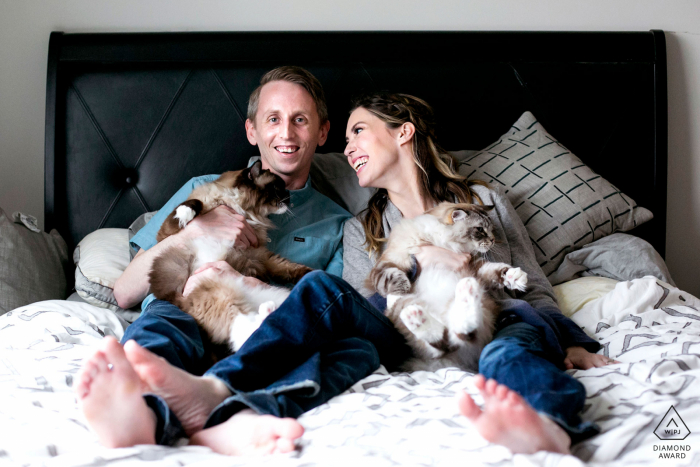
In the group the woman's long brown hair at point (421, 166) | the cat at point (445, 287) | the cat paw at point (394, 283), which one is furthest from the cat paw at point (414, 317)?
the woman's long brown hair at point (421, 166)

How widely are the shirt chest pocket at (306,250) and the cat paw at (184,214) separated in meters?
0.51

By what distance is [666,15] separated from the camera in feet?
10.0

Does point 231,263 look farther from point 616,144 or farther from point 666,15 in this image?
point 666,15

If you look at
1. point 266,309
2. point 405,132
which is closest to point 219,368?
point 266,309

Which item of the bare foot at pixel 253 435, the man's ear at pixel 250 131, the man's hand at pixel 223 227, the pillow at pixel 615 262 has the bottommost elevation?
the pillow at pixel 615 262

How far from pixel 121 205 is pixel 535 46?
95.2 inches

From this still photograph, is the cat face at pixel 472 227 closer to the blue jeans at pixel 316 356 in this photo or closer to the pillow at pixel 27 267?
the blue jeans at pixel 316 356

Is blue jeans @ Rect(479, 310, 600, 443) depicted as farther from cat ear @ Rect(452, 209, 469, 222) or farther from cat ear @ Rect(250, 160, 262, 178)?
cat ear @ Rect(250, 160, 262, 178)

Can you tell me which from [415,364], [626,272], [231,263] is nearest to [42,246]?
[231,263]

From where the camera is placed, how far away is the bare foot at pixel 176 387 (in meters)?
1.15

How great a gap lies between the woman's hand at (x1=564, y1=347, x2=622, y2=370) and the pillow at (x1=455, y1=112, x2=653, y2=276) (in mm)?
781

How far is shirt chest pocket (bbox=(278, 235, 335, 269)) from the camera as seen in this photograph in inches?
90.4

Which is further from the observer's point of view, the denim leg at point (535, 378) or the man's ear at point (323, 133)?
the man's ear at point (323, 133)

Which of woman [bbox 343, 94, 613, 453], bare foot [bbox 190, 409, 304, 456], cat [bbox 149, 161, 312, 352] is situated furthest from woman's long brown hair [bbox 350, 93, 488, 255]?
bare foot [bbox 190, 409, 304, 456]
